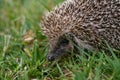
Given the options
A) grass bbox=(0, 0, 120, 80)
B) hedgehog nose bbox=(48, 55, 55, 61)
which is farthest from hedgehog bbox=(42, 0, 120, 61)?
grass bbox=(0, 0, 120, 80)

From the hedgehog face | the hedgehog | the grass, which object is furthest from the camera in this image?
the hedgehog face

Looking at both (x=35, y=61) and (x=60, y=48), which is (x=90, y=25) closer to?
(x=60, y=48)

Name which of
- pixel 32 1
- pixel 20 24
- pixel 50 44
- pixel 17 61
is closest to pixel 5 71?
pixel 17 61

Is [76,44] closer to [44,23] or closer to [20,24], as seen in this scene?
[44,23]

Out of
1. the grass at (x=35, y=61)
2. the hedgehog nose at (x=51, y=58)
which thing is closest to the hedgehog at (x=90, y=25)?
the hedgehog nose at (x=51, y=58)

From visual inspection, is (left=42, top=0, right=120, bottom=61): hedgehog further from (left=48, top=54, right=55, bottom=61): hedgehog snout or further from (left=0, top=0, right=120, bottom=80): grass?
(left=0, top=0, right=120, bottom=80): grass

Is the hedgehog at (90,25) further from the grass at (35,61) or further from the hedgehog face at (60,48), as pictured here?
the grass at (35,61)

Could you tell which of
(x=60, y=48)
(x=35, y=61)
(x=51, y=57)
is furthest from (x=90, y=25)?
(x=35, y=61)
